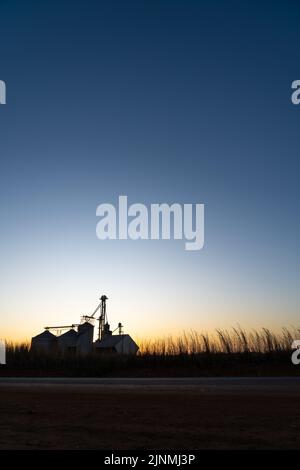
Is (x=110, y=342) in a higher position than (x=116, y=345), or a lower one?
higher

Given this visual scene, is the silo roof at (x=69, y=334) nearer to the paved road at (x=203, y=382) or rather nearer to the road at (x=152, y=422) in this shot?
the paved road at (x=203, y=382)

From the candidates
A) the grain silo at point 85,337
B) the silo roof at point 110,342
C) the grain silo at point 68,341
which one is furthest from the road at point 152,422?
the grain silo at point 85,337

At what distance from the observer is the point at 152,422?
7.55 metres

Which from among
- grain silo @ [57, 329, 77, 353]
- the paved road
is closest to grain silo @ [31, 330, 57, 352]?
grain silo @ [57, 329, 77, 353]

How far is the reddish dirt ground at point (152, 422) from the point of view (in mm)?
6023

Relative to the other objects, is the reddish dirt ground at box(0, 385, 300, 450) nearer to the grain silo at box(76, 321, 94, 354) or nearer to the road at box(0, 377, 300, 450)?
the road at box(0, 377, 300, 450)

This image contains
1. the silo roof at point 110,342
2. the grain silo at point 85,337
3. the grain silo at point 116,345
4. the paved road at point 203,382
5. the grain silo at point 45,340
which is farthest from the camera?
the grain silo at point 85,337

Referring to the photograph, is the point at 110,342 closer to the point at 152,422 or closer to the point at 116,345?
the point at 116,345

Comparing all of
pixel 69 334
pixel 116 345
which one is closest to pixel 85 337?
pixel 69 334

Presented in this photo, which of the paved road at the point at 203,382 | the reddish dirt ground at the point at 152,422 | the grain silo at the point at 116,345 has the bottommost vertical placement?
the grain silo at the point at 116,345

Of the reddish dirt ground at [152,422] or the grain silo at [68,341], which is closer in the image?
the reddish dirt ground at [152,422]

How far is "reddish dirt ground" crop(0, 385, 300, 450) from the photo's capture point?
6023 mm

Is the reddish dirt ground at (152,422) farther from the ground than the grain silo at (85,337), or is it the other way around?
the reddish dirt ground at (152,422)
